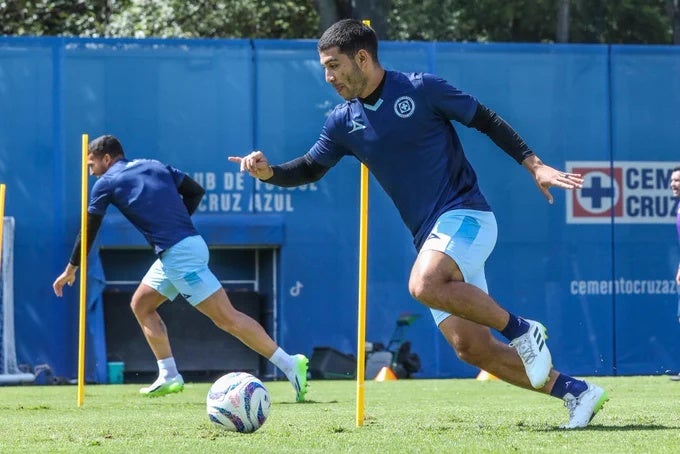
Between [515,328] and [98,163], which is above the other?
[98,163]

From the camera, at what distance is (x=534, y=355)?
6980mm

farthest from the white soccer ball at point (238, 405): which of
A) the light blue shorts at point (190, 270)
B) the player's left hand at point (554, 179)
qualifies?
the light blue shorts at point (190, 270)

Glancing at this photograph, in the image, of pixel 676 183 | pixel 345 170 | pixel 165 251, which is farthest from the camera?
pixel 345 170

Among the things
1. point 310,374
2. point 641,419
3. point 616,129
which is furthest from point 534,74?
point 641,419

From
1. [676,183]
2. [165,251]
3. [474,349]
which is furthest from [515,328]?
[676,183]

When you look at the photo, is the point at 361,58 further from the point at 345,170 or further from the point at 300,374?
the point at 345,170

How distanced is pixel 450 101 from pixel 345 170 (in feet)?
35.4

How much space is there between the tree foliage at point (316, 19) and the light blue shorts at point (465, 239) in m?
19.3

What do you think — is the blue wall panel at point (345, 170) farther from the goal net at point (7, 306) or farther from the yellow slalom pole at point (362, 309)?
the yellow slalom pole at point (362, 309)

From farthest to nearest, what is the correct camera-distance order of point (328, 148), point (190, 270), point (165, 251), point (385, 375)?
point (385, 375), point (165, 251), point (190, 270), point (328, 148)

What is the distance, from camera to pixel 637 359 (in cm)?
1841

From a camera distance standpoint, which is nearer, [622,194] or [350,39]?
[350,39]

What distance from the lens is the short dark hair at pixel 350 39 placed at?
7.34 meters

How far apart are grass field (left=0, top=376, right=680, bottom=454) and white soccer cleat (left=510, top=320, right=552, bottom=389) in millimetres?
285
